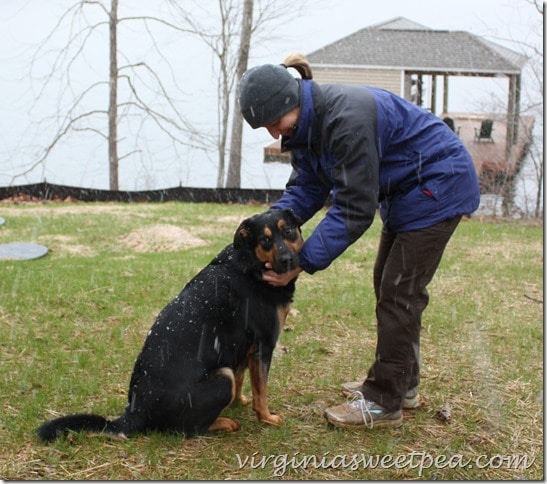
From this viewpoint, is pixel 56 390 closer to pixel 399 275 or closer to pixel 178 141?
pixel 399 275

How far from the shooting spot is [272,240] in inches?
160

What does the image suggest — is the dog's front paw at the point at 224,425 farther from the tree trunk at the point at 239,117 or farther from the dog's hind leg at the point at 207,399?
the tree trunk at the point at 239,117

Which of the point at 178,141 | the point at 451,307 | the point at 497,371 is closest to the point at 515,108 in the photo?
the point at 178,141

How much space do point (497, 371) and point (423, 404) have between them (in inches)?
40.6

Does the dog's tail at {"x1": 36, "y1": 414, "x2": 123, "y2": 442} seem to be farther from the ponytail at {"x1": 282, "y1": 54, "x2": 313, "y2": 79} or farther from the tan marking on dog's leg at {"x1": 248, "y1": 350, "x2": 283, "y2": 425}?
the ponytail at {"x1": 282, "y1": 54, "x2": 313, "y2": 79}

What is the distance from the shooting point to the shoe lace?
4.30 meters

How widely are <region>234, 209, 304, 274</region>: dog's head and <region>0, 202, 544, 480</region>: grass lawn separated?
3.51ft

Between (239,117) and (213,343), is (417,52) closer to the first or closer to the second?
(239,117)

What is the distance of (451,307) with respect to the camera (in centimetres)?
730

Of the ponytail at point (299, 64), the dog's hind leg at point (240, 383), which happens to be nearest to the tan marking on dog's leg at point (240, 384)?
the dog's hind leg at point (240, 383)

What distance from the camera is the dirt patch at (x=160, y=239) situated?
10914 millimetres

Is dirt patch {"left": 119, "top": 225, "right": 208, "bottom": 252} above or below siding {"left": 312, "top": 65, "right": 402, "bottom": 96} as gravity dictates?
below

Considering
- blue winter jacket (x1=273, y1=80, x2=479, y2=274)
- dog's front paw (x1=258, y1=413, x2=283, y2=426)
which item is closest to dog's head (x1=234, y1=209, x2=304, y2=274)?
blue winter jacket (x1=273, y1=80, x2=479, y2=274)

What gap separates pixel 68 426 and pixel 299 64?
8.02 feet
